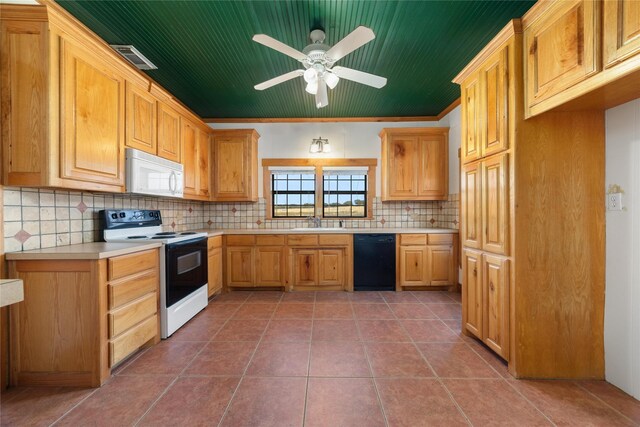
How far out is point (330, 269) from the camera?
3855 mm

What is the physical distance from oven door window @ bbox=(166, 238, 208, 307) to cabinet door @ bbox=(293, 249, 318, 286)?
122cm

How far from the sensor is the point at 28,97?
170 centimetres

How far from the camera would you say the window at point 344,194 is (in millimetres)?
4516

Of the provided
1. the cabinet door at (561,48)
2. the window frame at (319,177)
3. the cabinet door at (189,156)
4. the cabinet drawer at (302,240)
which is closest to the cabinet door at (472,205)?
the cabinet door at (561,48)

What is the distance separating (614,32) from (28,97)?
10.6 feet

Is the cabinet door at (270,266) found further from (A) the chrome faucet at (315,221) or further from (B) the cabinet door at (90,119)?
(B) the cabinet door at (90,119)

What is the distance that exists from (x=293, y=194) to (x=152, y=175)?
2.27 meters

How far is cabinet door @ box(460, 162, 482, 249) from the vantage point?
2.23 metres

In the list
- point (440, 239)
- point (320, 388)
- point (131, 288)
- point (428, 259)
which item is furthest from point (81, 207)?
point (440, 239)

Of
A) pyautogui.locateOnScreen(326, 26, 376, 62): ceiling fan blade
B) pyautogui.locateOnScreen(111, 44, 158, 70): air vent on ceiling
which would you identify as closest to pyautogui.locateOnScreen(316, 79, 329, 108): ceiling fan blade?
pyautogui.locateOnScreen(326, 26, 376, 62): ceiling fan blade

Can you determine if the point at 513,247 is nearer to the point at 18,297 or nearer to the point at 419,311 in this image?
the point at 419,311

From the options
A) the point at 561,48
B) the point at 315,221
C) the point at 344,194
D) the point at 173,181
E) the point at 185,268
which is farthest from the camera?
the point at 344,194

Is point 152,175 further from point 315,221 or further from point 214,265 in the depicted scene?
point 315,221

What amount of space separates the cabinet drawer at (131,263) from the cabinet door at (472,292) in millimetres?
2691
